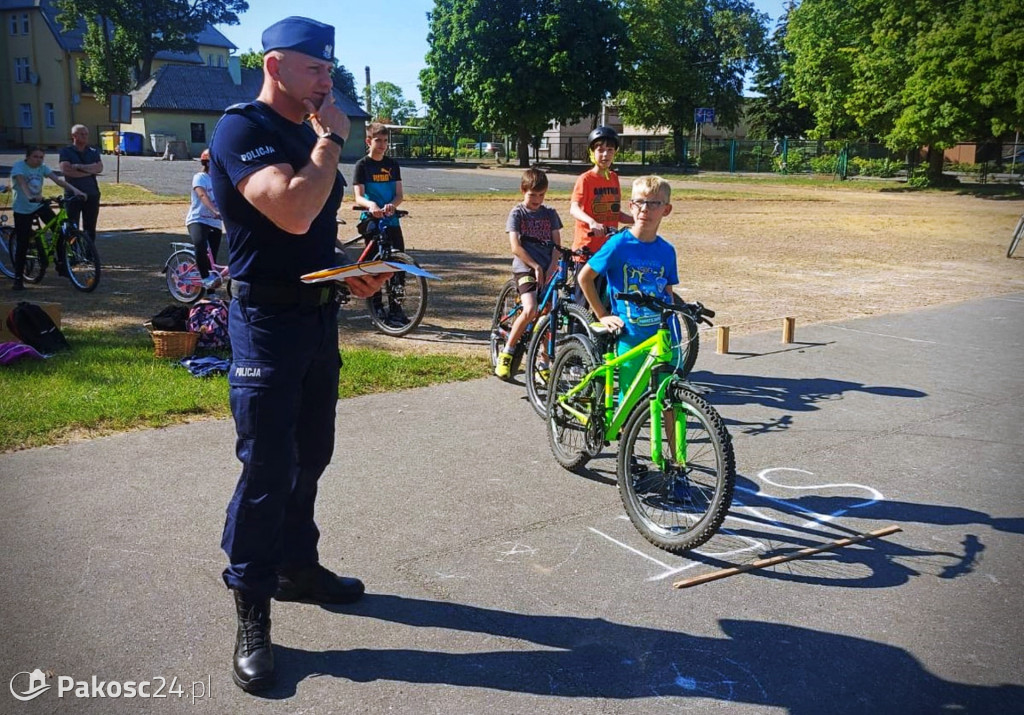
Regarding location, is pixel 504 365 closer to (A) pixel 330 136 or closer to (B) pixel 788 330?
(B) pixel 788 330

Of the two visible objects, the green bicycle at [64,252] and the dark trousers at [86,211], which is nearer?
the green bicycle at [64,252]

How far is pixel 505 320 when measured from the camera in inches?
309

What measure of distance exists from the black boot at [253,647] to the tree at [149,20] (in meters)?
77.7

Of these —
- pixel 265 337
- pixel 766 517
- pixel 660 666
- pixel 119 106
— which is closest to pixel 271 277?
pixel 265 337

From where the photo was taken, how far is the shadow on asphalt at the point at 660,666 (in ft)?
10.6

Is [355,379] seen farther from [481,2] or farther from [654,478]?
[481,2]

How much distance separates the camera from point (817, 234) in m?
21.0

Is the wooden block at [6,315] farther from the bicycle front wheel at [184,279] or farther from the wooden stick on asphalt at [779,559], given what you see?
the wooden stick on asphalt at [779,559]

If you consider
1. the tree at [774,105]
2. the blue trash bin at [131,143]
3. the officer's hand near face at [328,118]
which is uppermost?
the tree at [774,105]

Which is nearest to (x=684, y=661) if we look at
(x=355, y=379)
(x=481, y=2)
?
(x=355, y=379)

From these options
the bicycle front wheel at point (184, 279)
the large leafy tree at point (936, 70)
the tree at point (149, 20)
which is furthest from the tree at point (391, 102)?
the bicycle front wheel at point (184, 279)

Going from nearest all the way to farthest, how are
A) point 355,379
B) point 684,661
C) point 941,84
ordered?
point 684,661 < point 355,379 < point 941,84

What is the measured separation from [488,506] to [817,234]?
58.8ft

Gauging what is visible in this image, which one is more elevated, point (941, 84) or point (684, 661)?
point (941, 84)
